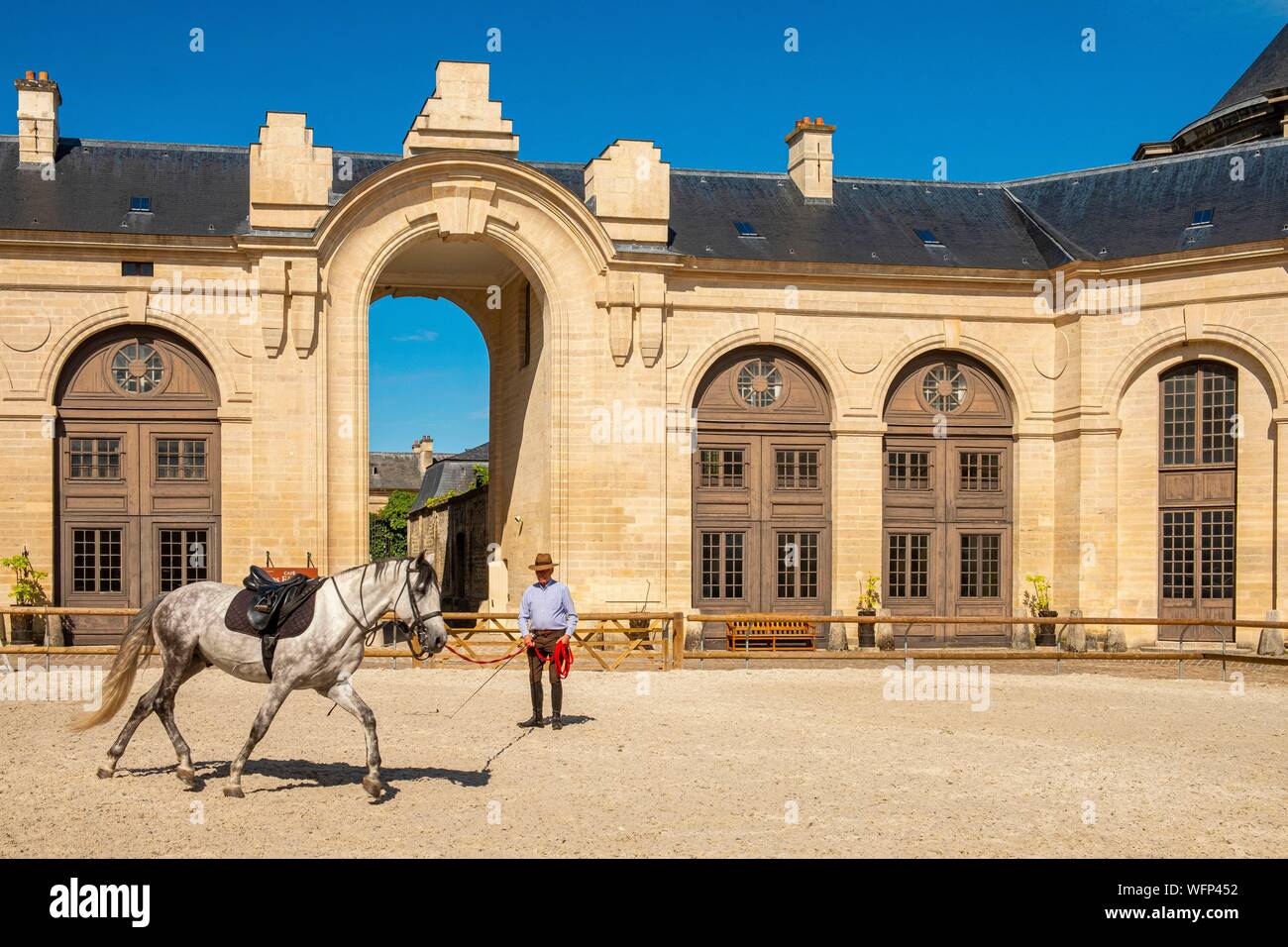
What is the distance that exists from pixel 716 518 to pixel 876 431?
3.50m

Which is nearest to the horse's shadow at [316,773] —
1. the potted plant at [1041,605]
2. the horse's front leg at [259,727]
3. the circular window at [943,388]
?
the horse's front leg at [259,727]

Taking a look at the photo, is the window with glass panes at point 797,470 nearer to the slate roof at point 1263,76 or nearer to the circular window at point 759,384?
the circular window at point 759,384

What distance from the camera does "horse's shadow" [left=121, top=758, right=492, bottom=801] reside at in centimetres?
1020

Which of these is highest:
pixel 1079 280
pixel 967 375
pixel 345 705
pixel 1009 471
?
pixel 1079 280

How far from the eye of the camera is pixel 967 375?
2669 cm

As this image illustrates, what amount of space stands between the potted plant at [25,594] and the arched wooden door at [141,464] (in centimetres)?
96

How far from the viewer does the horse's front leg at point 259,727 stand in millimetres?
9562

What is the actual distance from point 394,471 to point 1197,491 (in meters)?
55.1

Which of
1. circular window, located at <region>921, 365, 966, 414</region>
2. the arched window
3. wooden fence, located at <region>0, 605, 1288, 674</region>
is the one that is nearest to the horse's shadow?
wooden fence, located at <region>0, 605, 1288, 674</region>

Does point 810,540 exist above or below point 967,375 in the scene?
below

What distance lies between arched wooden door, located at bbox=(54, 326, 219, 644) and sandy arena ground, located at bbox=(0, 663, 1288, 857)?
25.3ft

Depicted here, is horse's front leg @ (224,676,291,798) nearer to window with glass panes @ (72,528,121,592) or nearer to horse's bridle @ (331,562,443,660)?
horse's bridle @ (331,562,443,660)
